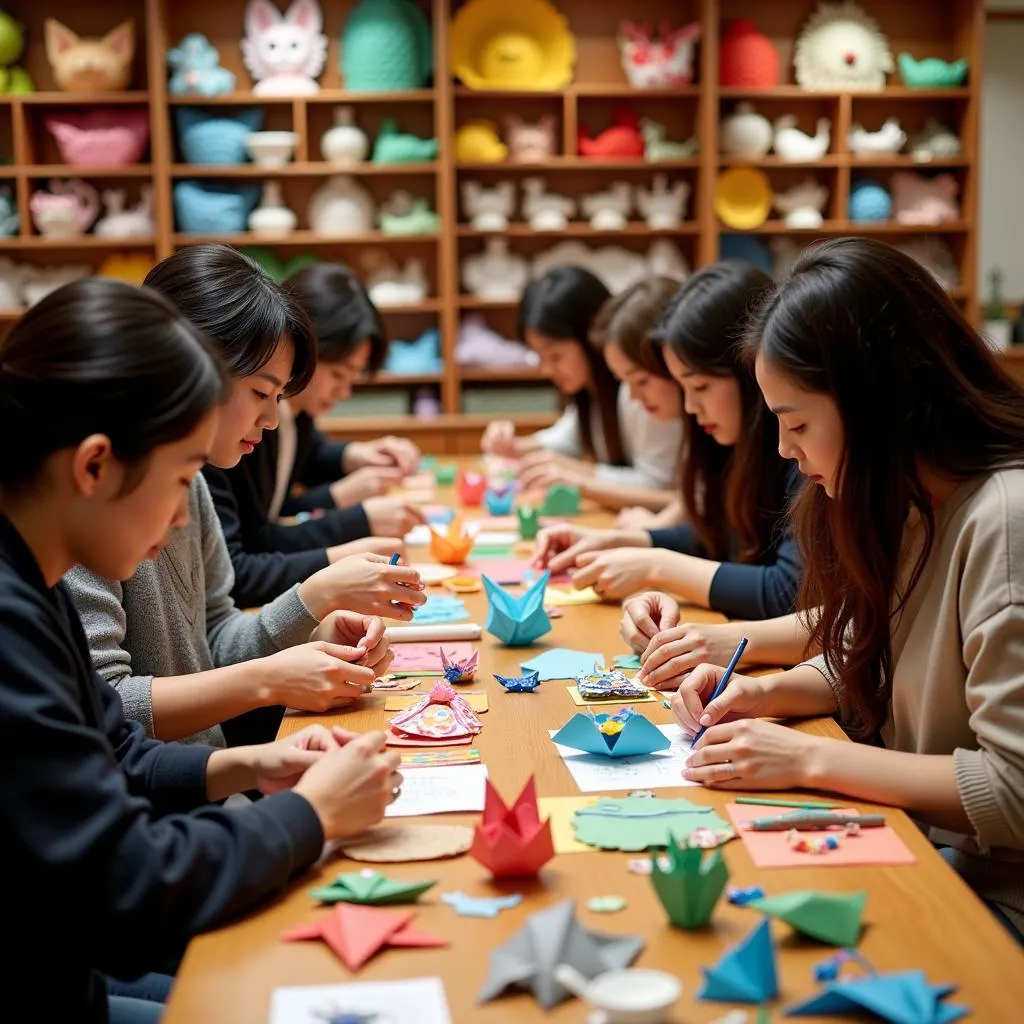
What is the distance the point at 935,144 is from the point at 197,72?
3.28 meters

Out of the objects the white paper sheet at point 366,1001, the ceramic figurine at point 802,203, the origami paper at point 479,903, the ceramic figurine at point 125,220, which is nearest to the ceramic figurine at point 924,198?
the ceramic figurine at point 802,203

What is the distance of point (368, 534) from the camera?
290 cm

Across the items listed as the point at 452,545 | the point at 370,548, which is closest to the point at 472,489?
the point at 452,545

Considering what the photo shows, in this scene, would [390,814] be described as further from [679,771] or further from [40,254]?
[40,254]

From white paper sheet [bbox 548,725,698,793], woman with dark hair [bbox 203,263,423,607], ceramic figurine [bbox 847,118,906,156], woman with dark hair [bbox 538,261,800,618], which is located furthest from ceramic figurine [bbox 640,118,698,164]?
white paper sheet [bbox 548,725,698,793]

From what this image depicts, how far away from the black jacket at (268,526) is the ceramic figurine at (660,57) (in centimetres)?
260

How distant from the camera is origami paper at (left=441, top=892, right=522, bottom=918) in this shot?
111 centimetres

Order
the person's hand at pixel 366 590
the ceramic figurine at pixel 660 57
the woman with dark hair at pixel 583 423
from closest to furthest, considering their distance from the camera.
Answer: the person's hand at pixel 366 590
the woman with dark hair at pixel 583 423
the ceramic figurine at pixel 660 57

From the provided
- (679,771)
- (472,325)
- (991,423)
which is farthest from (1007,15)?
(679,771)

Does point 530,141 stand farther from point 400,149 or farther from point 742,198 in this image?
point 742,198

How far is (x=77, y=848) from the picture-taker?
41.2 inches

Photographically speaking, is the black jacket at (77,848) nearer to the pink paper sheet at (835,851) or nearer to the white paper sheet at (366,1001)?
the white paper sheet at (366,1001)

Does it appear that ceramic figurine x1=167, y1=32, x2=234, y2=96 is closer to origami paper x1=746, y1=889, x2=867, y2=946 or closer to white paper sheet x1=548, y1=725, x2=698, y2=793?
white paper sheet x1=548, y1=725, x2=698, y2=793

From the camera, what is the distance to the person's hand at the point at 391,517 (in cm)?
291
